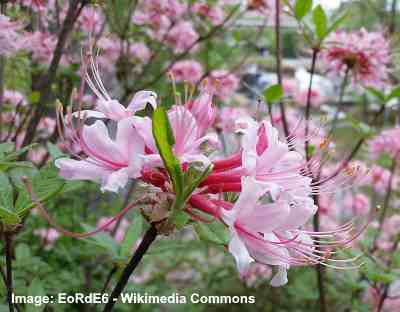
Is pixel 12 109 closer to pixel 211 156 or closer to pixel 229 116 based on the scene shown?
pixel 229 116

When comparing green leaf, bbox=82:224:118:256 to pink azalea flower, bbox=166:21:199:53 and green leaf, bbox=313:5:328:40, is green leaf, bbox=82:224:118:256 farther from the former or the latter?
pink azalea flower, bbox=166:21:199:53

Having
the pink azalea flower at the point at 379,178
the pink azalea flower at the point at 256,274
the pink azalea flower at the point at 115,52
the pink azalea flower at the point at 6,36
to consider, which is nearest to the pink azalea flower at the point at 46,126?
the pink azalea flower at the point at 115,52

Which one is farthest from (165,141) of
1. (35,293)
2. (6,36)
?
(6,36)

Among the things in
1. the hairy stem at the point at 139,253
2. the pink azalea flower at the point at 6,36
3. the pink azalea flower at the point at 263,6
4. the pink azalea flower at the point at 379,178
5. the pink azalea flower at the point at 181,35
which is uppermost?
the pink azalea flower at the point at 263,6

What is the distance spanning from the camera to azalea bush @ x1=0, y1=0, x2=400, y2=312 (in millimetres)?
678

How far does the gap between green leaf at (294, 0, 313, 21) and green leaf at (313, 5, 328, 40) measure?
2 centimetres

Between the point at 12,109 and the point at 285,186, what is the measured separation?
1.46 m

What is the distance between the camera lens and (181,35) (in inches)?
96.6

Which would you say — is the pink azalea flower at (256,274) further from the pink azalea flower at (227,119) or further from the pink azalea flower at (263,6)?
the pink azalea flower at (263,6)

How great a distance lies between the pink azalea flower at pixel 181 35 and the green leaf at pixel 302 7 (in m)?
0.98

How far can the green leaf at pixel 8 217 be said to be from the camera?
67 centimetres

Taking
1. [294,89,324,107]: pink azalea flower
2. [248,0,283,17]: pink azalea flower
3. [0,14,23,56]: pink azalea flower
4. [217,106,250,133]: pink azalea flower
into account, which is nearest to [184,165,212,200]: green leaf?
[0,14,23,56]: pink azalea flower

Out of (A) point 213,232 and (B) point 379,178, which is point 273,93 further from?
(B) point 379,178

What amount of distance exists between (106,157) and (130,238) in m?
0.44
